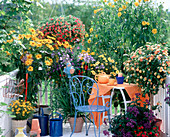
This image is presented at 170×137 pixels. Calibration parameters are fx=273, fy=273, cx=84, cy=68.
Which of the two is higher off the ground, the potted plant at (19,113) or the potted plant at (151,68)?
the potted plant at (151,68)

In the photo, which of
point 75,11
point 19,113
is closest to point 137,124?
point 19,113

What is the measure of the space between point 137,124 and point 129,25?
4.53 feet

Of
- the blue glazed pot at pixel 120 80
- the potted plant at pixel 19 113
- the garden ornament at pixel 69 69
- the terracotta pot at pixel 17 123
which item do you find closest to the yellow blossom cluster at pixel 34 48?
the garden ornament at pixel 69 69

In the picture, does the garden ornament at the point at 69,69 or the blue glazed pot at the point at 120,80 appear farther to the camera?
the garden ornament at the point at 69,69

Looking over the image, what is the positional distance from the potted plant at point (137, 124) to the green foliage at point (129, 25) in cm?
100

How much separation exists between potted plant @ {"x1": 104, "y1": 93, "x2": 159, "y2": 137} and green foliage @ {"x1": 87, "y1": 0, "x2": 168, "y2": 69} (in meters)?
1.00

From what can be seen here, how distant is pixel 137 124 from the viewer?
2.98m

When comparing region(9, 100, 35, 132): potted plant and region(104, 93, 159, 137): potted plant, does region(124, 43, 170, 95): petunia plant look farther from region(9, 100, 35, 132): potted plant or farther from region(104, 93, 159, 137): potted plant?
region(9, 100, 35, 132): potted plant

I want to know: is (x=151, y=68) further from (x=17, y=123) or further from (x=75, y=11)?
(x=75, y=11)

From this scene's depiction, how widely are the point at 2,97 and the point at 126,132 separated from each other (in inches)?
54.5

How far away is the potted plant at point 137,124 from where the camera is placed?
2.92 m

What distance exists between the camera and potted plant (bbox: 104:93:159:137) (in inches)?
115

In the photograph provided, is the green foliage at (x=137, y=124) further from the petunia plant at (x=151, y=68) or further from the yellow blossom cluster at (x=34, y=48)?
the yellow blossom cluster at (x=34, y=48)

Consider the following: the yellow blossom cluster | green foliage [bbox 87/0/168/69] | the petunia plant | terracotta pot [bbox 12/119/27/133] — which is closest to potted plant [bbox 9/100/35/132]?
terracotta pot [bbox 12/119/27/133]
